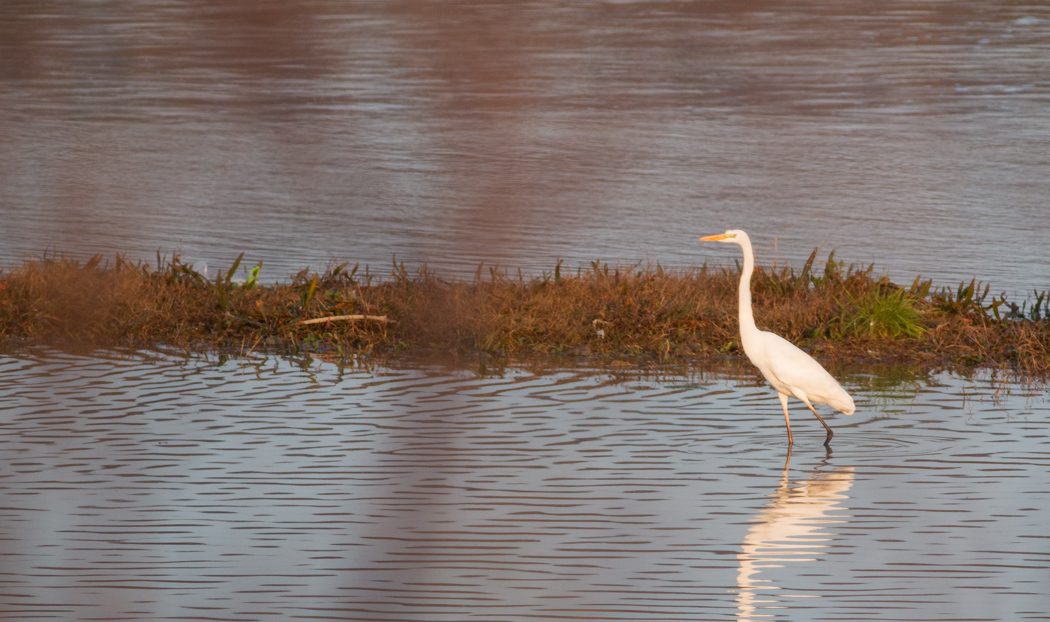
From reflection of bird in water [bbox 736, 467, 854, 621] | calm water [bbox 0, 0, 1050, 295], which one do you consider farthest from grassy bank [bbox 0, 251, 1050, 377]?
calm water [bbox 0, 0, 1050, 295]

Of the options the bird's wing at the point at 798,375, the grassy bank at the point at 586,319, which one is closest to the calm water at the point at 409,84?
the bird's wing at the point at 798,375

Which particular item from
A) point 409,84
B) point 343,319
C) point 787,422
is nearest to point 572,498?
point 787,422

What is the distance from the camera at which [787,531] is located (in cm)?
464

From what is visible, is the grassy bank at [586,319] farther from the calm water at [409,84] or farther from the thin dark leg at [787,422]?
the calm water at [409,84]

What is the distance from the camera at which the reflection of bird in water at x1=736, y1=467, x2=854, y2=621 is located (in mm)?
4004

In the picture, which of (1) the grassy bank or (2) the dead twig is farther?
(2) the dead twig

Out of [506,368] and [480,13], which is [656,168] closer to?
[506,368]

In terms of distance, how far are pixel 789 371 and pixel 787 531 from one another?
1.43 meters

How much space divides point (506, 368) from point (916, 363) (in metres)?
2.11

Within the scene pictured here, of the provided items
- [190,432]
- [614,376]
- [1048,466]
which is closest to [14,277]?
[190,432]

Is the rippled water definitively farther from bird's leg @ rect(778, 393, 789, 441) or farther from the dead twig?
the dead twig

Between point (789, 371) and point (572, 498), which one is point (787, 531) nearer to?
point (572, 498)

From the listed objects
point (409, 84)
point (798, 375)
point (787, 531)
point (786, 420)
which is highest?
point (409, 84)

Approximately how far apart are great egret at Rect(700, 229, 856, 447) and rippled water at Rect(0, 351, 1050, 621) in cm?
18
